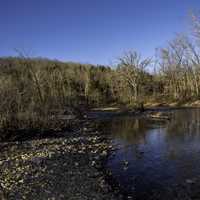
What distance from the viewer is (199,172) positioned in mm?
13562

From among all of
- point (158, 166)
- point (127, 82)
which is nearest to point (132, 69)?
point (127, 82)

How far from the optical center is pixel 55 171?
1379cm

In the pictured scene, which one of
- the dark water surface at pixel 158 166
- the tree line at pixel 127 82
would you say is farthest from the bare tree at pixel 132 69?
the dark water surface at pixel 158 166

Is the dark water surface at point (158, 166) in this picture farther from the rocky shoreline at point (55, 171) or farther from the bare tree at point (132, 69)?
the bare tree at point (132, 69)

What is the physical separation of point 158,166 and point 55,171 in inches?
199

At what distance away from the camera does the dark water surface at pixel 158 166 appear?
11492mm

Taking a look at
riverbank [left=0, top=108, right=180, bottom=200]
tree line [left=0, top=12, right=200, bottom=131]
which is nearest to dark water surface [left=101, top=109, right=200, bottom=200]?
riverbank [left=0, top=108, right=180, bottom=200]

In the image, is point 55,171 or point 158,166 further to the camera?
point 158,166

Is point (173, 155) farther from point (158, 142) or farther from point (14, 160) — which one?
point (14, 160)

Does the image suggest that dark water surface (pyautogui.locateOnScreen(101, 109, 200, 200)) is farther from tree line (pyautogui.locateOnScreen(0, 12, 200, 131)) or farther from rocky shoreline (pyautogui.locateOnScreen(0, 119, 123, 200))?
tree line (pyautogui.locateOnScreen(0, 12, 200, 131))

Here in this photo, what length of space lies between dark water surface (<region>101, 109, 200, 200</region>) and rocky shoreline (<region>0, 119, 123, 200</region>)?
0.88 meters

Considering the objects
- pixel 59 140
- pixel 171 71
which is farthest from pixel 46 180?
pixel 171 71

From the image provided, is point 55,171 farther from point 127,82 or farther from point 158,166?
point 127,82

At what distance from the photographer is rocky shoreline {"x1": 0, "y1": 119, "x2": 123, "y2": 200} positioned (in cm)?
1084
